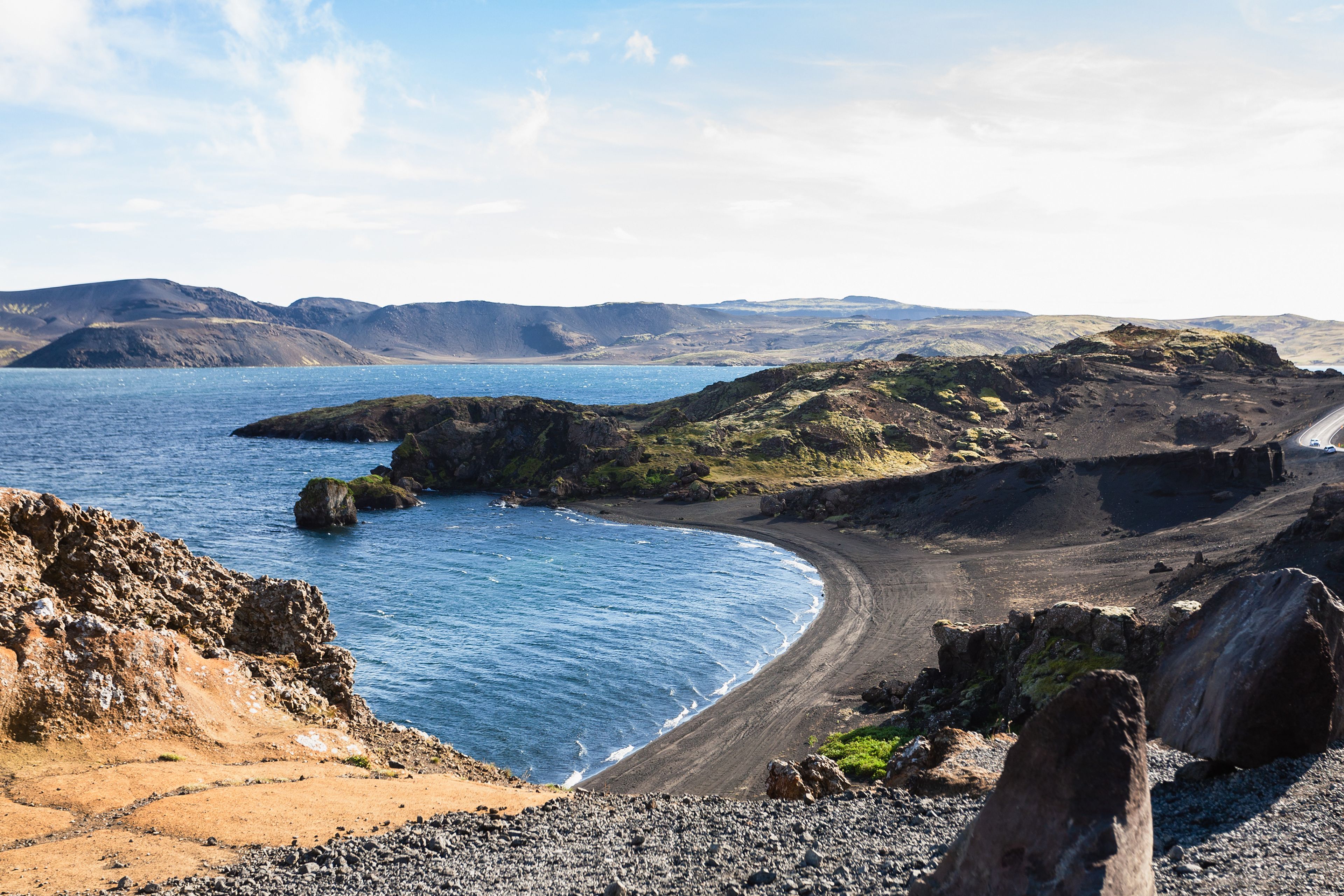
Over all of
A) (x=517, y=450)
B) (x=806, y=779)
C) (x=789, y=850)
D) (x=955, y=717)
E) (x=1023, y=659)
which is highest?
(x=517, y=450)

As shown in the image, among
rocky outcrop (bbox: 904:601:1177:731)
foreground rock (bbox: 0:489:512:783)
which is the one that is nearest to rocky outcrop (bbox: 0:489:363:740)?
foreground rock (bbox: 0:489:512:783)

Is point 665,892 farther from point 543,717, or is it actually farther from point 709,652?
point 709,652

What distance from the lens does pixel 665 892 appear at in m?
16.7

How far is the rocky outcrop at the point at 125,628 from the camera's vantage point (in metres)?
21.2

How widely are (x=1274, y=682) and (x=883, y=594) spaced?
49478 mm

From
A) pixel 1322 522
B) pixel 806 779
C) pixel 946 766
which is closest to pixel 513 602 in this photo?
pixel 806 779

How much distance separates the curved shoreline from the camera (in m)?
39.1

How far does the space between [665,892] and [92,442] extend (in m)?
181

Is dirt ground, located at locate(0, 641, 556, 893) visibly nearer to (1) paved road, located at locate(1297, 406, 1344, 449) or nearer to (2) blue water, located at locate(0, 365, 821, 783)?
(2) blue water, located at locate(0, 365, 821, 783)

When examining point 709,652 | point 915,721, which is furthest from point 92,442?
point 915,721

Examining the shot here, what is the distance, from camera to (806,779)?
2888 cm

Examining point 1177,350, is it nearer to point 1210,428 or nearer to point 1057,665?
point 1210,428

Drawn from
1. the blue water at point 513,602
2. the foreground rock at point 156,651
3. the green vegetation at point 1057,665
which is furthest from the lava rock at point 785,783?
the green vegetation at point 1057,665

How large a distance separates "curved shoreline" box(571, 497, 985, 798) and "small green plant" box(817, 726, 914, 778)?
1.51m
